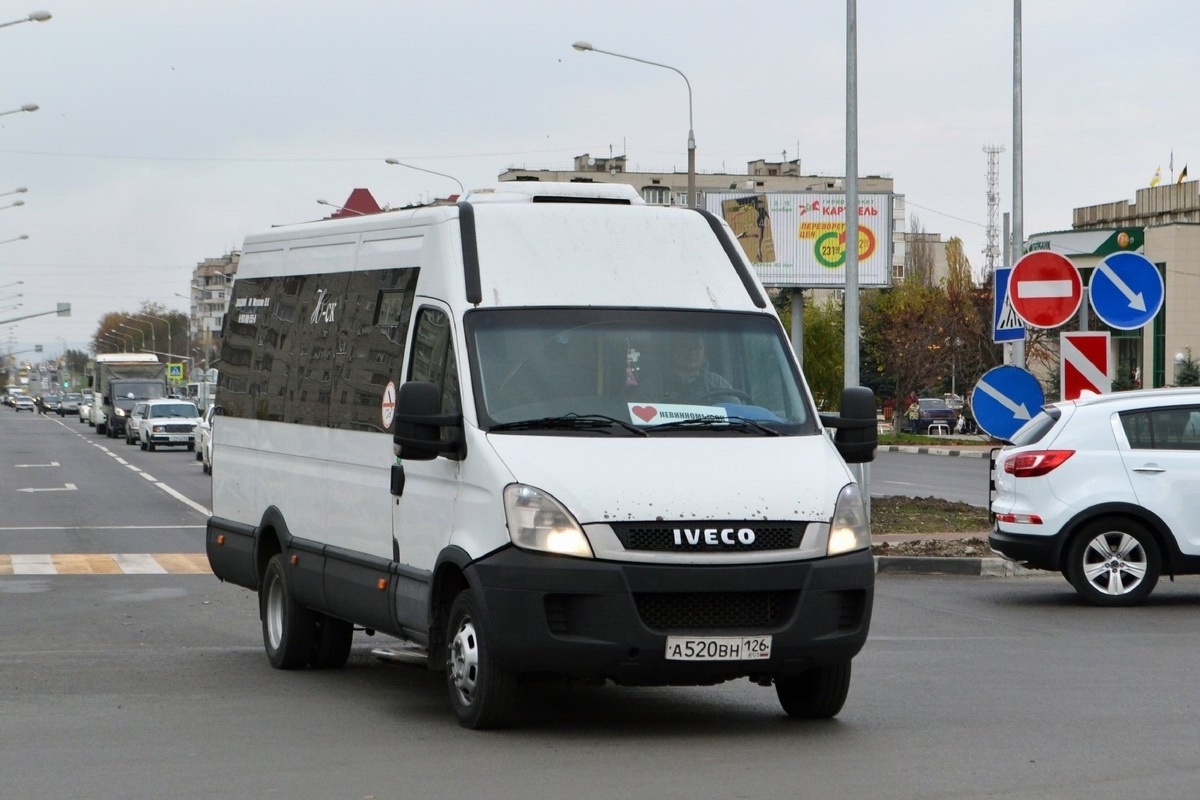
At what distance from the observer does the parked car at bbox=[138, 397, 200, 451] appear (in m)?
52.6

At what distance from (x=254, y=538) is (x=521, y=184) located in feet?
9.73

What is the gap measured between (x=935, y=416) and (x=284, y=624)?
6215 cm

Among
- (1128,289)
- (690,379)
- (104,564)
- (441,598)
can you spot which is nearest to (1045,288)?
(1128,289)

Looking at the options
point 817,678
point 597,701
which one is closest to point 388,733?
point 597,701

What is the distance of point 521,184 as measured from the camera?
970cm

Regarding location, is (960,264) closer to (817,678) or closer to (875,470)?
(875,470)

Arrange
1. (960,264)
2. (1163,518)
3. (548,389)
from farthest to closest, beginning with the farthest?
(960,264) < (1163,518) < (548,389)

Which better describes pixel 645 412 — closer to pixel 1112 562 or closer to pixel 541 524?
pixel 541 524

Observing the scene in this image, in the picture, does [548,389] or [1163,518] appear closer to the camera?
[548,389]

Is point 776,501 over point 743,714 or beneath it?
over

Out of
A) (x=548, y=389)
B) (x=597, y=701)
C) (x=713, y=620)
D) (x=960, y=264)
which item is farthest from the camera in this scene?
(x=960, y=264)

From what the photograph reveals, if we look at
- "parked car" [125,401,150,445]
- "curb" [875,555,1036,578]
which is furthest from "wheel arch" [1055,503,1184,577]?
"parked car" [125,401,150,445]

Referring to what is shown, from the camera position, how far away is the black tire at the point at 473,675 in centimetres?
796

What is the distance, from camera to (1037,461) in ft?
46.5
